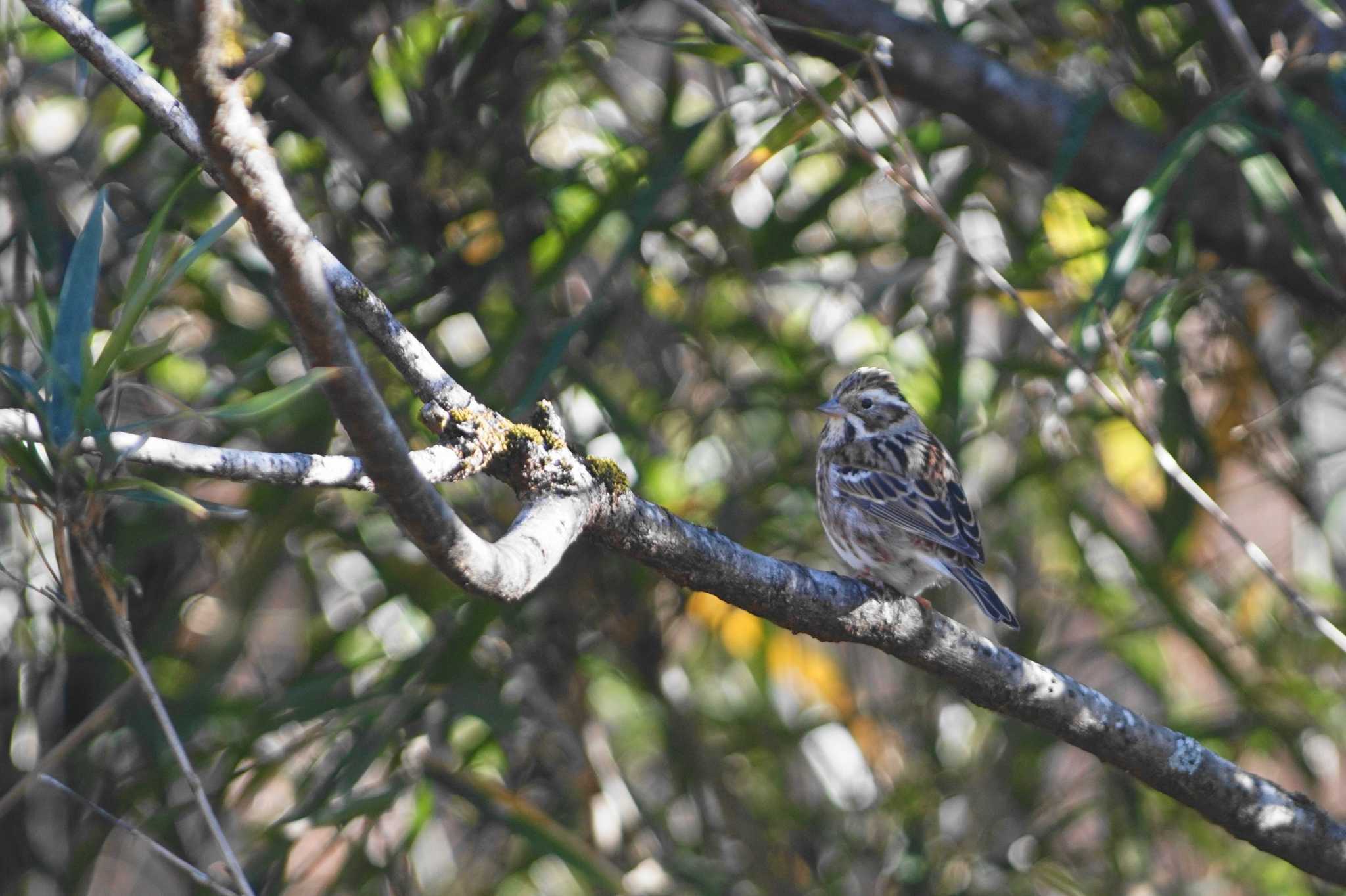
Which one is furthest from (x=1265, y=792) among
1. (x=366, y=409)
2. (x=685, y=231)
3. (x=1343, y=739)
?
(x=685, y=231)

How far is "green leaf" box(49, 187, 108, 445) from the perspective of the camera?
65.2 inches

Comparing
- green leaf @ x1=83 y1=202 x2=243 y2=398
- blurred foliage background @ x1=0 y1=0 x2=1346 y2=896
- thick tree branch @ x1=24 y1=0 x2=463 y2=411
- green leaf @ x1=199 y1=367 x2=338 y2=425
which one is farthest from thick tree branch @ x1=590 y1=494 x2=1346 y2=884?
blurred foliage background @ x1=0 y1=0 x2=1346 y2=896

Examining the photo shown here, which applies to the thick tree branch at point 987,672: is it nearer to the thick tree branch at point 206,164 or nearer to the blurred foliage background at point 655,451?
the thick tree branch at point 206,164

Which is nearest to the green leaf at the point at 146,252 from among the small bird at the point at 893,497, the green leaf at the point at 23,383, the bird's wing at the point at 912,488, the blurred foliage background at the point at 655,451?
the green leaf at the point at 23,383

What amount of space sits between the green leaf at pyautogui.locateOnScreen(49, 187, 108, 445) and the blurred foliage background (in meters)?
1.09

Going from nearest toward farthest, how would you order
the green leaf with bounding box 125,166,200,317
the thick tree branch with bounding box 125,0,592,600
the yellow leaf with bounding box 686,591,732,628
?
the thick tree branch with bounding box 125,0,592,600
the green leaf with bounding box 125,166,200,317
the yellow leaf with bounding box 686,591,732,628

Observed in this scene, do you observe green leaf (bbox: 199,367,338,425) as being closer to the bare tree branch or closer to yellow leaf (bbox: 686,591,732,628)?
the bare tree branch

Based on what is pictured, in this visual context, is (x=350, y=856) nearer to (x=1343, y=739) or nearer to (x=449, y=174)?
(x=449, y=174)

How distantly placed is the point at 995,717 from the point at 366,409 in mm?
Result: 3290

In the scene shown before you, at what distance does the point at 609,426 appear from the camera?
3.44 meters

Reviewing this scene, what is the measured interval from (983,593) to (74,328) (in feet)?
6.33

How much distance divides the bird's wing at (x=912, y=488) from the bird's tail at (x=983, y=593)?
0.04 meters

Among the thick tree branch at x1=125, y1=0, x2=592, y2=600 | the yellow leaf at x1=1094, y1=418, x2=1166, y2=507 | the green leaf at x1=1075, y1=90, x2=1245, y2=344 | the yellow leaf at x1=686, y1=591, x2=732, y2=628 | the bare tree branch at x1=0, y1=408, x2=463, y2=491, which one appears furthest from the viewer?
the yellow leaf at x1=1094, y1=418, x2=1166, y2=507

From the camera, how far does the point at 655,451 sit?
12.5ft
